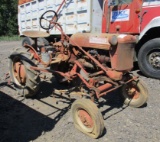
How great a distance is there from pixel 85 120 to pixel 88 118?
0.22 ft

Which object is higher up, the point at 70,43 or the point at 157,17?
the point at 157,17

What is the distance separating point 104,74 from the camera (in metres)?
3.82

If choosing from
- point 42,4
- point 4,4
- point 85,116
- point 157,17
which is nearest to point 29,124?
point 85,116

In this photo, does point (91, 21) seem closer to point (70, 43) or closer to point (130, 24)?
point (130, 24)

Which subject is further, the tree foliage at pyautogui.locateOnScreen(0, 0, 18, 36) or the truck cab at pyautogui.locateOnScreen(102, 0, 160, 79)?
the tree foliage at pyautogui.locateOnScreen(0, 0, 18, 36)

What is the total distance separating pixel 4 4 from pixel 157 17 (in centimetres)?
1783

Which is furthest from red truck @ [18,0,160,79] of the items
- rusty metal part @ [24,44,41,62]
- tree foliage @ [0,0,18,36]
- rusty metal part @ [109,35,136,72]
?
tree foliage @ [0,0,18,36]

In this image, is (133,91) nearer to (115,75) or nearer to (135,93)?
(135,93)

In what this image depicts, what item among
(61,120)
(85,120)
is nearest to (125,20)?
(61,120)

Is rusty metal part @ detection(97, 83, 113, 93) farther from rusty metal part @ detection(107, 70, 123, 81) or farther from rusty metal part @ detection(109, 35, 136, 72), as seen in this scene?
rusty metal part @ detection(109, 35, 136, 72)

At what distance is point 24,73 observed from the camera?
4.53 m

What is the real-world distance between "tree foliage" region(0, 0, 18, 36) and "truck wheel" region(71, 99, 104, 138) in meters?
18.2

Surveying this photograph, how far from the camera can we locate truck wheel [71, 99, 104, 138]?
10.5 ft

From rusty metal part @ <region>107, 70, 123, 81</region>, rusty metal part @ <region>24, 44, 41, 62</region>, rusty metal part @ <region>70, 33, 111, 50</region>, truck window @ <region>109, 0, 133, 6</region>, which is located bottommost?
rusty metal part @ <region>107, 70, 123, 81</region>
